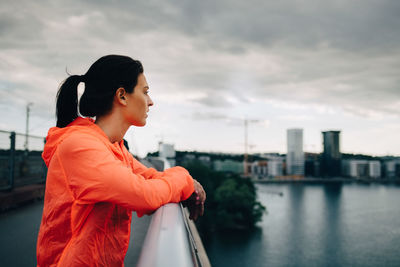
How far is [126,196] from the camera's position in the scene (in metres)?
0.88

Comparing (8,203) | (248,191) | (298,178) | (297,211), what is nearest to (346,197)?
(297,211)

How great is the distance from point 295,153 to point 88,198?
145887 mm

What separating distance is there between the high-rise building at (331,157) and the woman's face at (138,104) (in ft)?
442

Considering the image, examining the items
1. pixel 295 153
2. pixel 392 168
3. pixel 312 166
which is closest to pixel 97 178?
pixel 392 168

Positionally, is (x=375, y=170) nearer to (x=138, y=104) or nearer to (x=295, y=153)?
(x=295, y=153)

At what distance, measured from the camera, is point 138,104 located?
1.20 meters

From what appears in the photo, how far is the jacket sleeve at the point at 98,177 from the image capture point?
856 millimetres

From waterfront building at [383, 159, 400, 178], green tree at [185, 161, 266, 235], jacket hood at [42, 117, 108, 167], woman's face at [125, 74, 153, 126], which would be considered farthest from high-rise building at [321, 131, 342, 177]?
jacket hood at [42, 117, 108, 167]

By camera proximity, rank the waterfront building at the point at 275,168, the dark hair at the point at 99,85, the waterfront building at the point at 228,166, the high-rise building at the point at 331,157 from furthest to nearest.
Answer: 1. the waterfront building at the point at 275,168
2. the high-rise building at the point at 331,157
3. the waterfront building at the point at 228,166
4. the dark hair at the point at 99,85

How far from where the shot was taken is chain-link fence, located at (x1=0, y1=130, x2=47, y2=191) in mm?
5719

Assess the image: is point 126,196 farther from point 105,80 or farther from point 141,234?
point 141,234

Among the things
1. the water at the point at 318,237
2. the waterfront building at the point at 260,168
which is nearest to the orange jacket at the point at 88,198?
the water at the point at 318,237

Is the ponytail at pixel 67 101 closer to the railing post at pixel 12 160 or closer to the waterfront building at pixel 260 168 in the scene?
the railing post at pixel 12 160

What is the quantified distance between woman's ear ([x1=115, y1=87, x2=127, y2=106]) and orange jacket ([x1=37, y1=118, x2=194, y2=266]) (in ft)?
0.51
